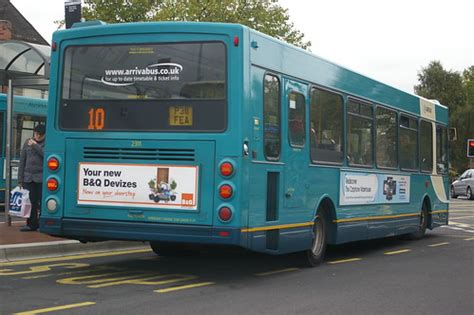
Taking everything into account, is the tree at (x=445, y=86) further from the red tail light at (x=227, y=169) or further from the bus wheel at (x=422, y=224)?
the red tail light at (x=227, y=169)

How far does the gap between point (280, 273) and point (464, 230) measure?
10297 millimetres

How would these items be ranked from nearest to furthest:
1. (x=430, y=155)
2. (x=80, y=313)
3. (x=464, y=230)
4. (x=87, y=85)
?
(x=80, y=313), (x=87, y=85), (x=430, y=155), (x=464, y=230)

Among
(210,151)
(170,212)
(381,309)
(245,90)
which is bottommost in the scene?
(381,309)

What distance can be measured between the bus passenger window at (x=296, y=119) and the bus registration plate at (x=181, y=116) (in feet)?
4.85

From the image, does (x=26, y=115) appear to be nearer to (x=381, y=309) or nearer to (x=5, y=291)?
(x=5, y=291)

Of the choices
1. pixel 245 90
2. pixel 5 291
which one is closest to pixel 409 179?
pixel 245 90

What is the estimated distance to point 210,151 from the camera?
26.6 ft

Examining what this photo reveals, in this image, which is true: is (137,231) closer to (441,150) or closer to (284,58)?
(284,58)

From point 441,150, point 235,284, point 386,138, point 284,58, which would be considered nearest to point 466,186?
point 441,150

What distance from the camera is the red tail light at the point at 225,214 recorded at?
7.97 metres

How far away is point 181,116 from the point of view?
8336mm

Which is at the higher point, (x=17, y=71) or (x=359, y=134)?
(x=17, y=71)

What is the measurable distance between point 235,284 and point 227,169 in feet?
4.76

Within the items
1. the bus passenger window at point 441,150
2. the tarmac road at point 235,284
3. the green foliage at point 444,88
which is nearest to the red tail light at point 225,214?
the tarmac road at point 235,284
